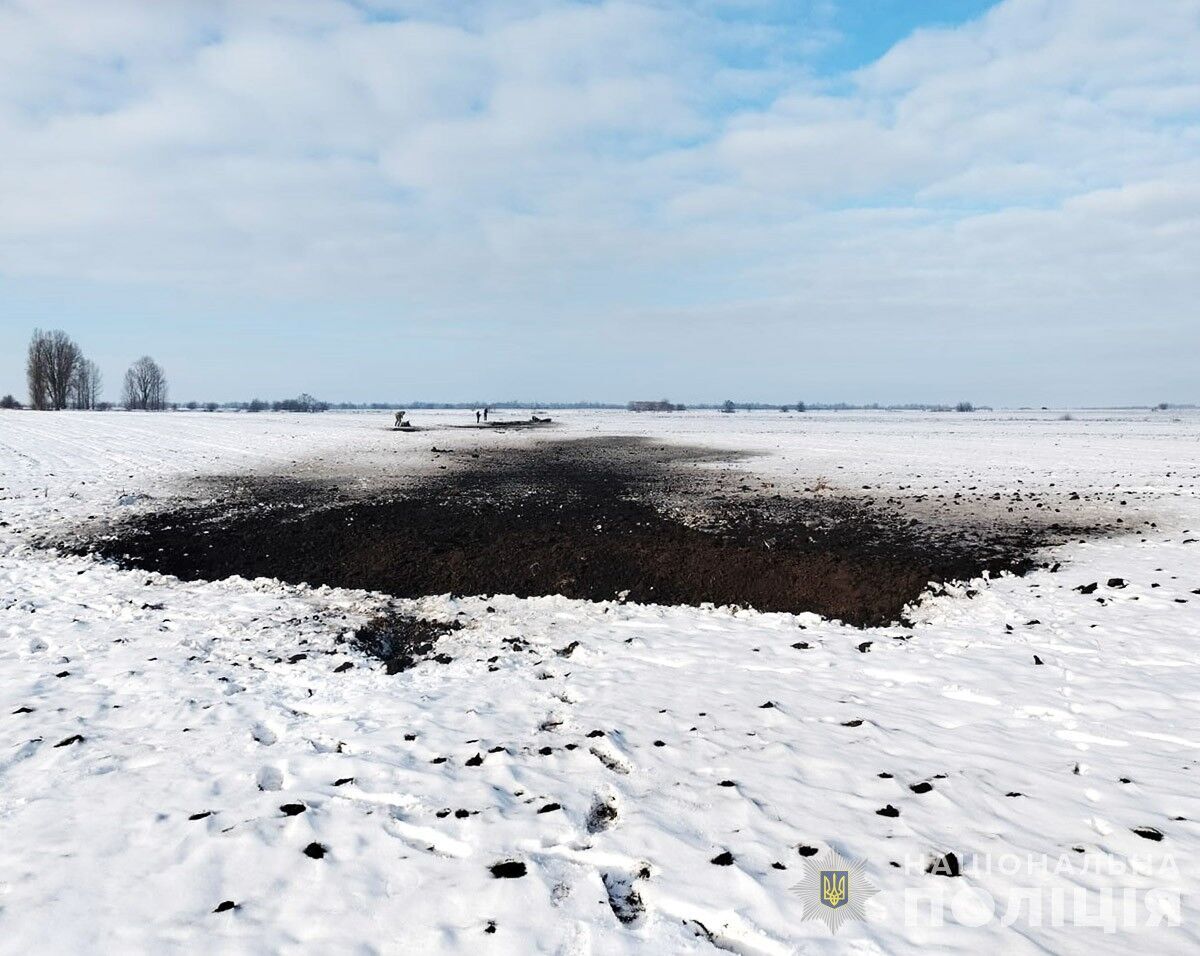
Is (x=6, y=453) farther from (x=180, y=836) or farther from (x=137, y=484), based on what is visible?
(x=180, y=836)

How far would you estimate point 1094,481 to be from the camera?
24672 mm

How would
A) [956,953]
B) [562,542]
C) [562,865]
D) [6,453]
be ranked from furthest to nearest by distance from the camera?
[6,453] < [562,542] < [562,865] < [956,953]

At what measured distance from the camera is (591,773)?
19.4 ft

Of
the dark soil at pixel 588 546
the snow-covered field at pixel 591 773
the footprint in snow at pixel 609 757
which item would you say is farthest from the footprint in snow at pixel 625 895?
the dark soil at pixel 588 546

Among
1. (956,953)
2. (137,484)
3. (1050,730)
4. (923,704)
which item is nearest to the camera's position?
(956,953)

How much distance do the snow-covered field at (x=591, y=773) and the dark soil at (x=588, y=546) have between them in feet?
3.26

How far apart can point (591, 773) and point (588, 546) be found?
9.03 m

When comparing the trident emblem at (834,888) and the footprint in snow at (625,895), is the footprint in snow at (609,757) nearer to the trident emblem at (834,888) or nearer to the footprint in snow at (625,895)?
the footprint in snow at (625,895)

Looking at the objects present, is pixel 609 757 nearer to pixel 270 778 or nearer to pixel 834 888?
pixel 834 888

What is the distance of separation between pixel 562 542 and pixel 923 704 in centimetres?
918

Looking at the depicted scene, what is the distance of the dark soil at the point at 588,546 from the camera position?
39.4ft

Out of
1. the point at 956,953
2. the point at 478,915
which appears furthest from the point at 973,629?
the point at 478,915

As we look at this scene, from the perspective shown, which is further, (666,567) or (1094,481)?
(1094,481)

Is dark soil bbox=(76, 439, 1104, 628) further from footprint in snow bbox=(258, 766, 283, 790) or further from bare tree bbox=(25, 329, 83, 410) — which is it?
bare tree bbox=(25, 329, 83, 410)
